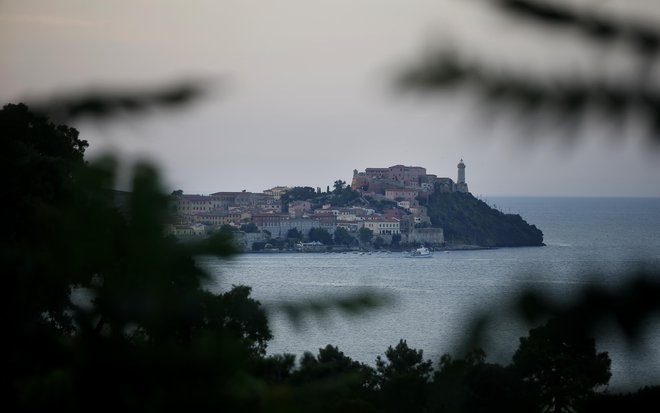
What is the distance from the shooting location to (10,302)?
0.87 metres

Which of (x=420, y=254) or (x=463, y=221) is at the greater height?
(x=463, y=221)

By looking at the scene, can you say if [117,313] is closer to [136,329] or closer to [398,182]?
[136,329]

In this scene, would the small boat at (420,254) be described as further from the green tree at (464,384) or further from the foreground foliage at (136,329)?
the foreground foliage at (136,329)

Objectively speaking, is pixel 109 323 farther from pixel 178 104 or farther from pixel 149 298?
pixel 178 104

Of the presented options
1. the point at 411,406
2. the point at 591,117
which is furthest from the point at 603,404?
the point at 411,406

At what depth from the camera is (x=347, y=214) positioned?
170 feet

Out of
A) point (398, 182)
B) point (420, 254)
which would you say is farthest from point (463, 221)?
point (398, 182)

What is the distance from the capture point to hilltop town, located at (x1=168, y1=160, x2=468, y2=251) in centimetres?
4628

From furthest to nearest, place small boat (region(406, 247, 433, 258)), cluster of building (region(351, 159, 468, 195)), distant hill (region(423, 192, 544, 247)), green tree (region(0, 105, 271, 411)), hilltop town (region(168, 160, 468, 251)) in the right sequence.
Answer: cluster of building (region(351, 159, 468, 195)), hilltop town (region(168, 160, 468, 251)), small boat (region(406, 247, 433, 258)), distant hill (region(423, 192, 544, 247)), green tree (region(0, 105, 271, 411))

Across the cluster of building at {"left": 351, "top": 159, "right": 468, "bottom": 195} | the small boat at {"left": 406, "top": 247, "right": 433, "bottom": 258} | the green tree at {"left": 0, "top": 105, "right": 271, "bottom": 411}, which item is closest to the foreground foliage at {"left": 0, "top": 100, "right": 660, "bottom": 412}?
the green tree at {"left": 0, "top": 105, "right": 271, "bottom": 411}

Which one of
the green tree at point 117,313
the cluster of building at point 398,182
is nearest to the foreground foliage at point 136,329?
the green tree at point 117,313

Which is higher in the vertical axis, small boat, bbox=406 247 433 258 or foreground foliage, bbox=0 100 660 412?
foreground foliage, bbox=0 100 660 412

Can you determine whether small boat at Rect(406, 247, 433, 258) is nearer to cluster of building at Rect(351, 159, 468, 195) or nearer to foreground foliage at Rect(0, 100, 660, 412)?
cluster of building at Rect(351, 159, 468, 195)

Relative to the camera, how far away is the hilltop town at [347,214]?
152ft
